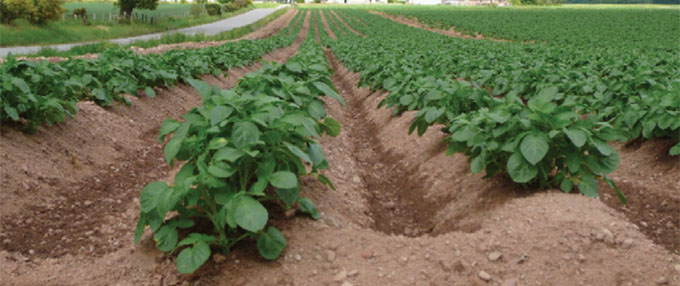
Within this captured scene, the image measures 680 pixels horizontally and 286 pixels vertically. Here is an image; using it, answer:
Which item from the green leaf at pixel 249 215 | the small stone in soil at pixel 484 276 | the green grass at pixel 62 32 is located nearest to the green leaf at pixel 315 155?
the green leaf at pixel 249 215

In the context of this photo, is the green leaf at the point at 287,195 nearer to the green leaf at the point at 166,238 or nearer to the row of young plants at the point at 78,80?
the green leaf at the point at 166,238

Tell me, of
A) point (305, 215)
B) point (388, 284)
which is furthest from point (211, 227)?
point (388, 284)

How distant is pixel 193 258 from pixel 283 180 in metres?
0.66

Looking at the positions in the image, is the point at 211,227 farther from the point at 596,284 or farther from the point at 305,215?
the point at 596,284

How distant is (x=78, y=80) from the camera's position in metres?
6.81

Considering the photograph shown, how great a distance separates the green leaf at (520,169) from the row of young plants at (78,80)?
4984mm

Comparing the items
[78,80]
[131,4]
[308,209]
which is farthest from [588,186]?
A: [131,4]

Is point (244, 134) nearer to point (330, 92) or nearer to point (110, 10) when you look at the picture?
point (330, 92)

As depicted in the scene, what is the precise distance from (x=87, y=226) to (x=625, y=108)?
6660 mm

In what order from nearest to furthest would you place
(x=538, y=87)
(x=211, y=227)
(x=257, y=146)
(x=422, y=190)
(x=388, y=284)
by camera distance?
(x=388, y=284), (x=257, y=146), (x=211, y=227), (x=422, y=190), (x=538, y=87)

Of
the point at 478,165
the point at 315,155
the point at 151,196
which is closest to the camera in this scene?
the point at 151,196

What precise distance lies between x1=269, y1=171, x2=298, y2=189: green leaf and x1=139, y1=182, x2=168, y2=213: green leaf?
0.67 metres

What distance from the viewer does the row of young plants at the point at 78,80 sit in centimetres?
532

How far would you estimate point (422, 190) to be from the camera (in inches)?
208
